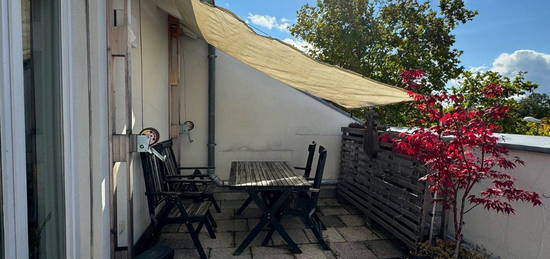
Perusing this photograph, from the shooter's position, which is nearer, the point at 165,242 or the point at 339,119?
the point at 165,242

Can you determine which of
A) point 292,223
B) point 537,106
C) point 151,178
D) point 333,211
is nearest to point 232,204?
A: point 292,223

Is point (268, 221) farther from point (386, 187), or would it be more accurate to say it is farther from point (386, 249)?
point (386, 187)

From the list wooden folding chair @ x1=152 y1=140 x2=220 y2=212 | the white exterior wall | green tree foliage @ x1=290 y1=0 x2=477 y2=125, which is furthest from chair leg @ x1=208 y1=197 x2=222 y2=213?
green tree foliage @ x1=290 y1=0 x2=477 y2=125

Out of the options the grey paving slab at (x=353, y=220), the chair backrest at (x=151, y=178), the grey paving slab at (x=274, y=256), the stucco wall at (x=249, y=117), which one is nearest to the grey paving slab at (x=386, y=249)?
the grey paving slab at (x=353, y=220)

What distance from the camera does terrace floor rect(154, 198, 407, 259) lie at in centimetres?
317

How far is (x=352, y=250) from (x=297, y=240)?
712mm

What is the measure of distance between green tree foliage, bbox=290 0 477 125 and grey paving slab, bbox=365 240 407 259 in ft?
19.3

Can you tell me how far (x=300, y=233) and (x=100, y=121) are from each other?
9.34 feet

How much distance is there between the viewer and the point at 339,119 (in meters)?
5.42

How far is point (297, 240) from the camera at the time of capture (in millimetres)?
3525

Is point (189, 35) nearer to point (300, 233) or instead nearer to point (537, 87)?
point (300, 233)

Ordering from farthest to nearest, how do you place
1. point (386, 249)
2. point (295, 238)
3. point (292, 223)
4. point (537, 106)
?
1. point (537, 106)
2. point (292, 223)
3. point (295, 238)
4. point (386, 249)

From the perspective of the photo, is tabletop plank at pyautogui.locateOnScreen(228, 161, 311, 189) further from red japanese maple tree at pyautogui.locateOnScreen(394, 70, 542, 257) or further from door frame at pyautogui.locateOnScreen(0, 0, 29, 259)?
door frame at pyautogui.locateOnScreen(0, 0, 29, 259)

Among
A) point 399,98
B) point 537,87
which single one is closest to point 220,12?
point 399,98
